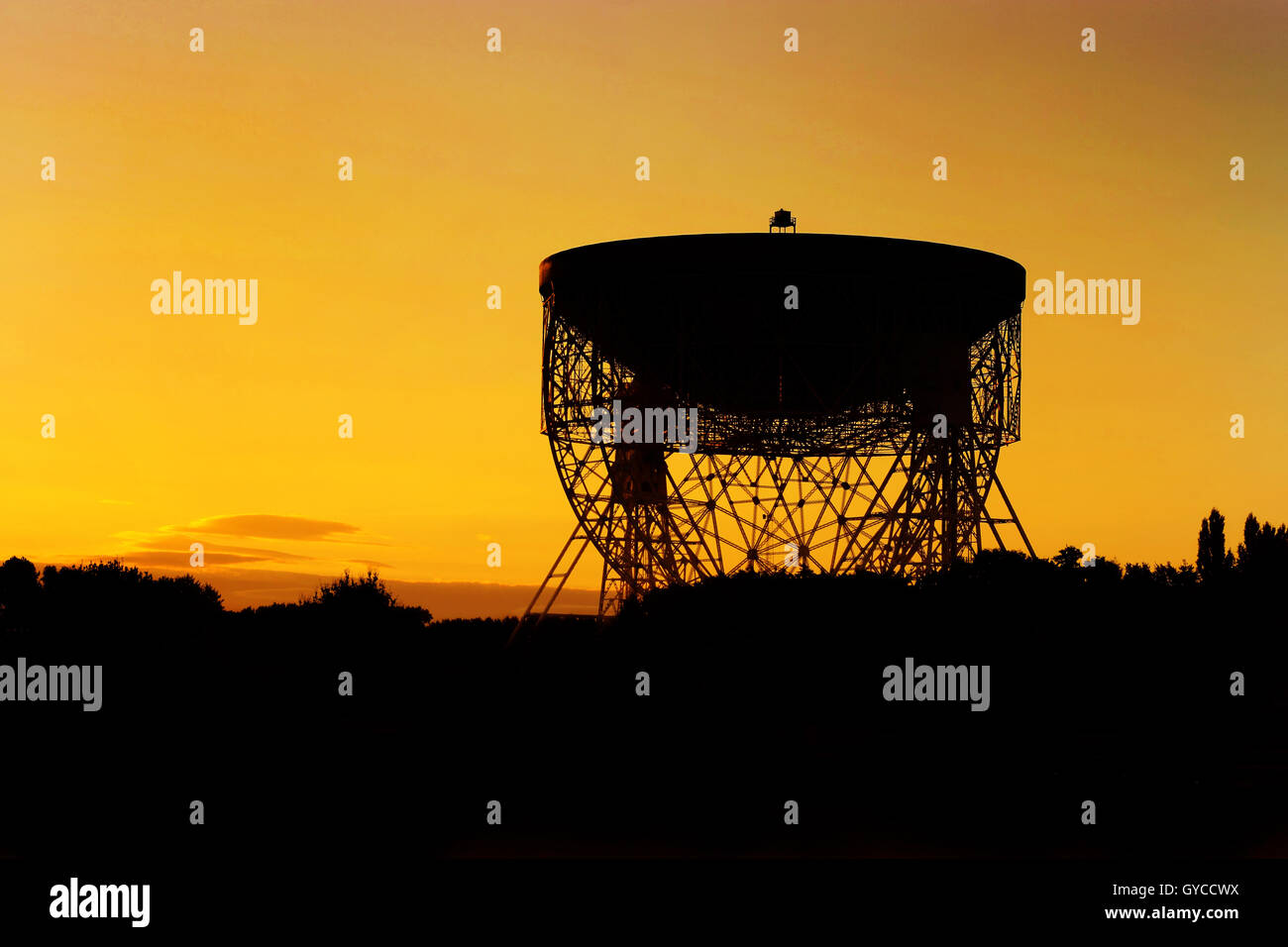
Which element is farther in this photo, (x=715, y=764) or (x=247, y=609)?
(x=247, y=609)

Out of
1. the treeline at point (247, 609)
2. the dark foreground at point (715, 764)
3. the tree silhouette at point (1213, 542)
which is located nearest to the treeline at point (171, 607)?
the treeline at point (247, 609)

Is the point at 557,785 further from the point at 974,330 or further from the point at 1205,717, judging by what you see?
the point at 974,330

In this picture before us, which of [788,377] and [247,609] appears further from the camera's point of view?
[247,609]

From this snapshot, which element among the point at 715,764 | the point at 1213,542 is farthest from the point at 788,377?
the point at 1213,542

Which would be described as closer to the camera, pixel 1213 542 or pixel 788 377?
pixel 788 377

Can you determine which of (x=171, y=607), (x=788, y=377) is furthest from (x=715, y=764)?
(x=171, y=607)

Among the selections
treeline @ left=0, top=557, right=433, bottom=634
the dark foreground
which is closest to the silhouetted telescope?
the dark foreground

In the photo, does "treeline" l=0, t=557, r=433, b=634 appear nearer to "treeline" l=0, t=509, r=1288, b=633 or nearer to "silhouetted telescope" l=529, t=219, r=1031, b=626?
"treeline" l=0, t=509, r=1288, b=633

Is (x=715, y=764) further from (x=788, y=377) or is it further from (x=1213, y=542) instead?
(x=1213, y=542)

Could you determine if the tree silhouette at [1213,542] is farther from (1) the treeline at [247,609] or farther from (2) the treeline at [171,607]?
(2) the treeline at [171,607]

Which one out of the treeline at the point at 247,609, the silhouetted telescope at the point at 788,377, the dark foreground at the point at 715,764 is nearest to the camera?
the dark foreground at the point at 715,764

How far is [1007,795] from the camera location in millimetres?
38000
